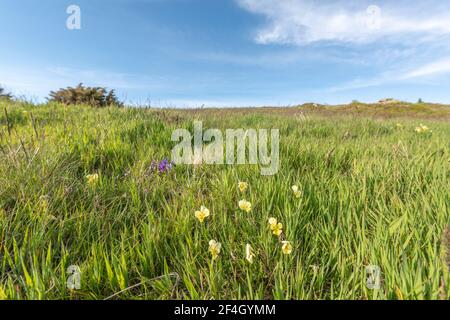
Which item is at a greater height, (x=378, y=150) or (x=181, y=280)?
(x=378, y=150)

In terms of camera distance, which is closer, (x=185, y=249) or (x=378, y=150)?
(x=185, y=249)

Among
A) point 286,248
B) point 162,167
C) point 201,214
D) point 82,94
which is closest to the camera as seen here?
point 286,248

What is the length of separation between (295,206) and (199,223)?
665 mm

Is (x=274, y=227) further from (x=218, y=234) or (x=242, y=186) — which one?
(x=242, y=186)

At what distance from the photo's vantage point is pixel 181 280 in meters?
1.34

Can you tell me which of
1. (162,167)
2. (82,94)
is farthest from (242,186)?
(82,94)

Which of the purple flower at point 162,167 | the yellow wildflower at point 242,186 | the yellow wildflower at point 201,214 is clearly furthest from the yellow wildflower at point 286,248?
the purple flower at point 162,167

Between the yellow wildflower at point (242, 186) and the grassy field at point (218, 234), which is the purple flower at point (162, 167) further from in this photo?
the yellow wildflower at point (242, 186)

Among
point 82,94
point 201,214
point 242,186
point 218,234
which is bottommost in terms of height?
point 218,234

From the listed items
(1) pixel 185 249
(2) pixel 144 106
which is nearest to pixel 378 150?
(1) pixel 185 249

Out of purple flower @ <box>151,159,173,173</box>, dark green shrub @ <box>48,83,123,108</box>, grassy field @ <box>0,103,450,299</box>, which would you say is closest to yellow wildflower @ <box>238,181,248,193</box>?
grassy field @ <box>0,103,450,299</box>

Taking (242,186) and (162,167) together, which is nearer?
(242,186)

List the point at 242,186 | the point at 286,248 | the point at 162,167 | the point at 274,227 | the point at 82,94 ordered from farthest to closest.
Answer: the point at 82,94, the point at 162,167, the point at 242,186, the point at 274,227, the point at 286,248
